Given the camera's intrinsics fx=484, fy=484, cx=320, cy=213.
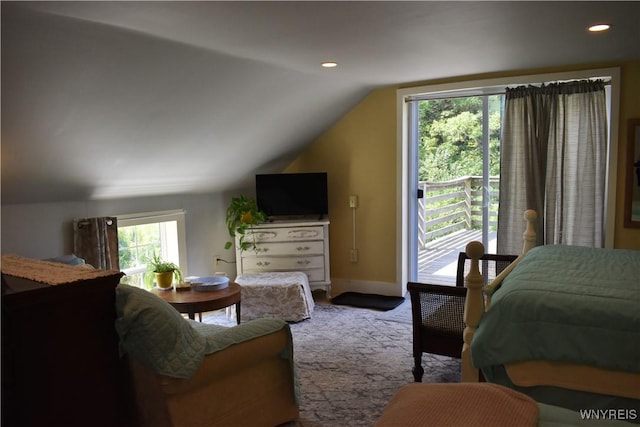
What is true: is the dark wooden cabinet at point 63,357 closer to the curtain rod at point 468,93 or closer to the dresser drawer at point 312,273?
the dresser drawer at point 312,273

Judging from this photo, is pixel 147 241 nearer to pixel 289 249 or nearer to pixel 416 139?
pixel 289 249

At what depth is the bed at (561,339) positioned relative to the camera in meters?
1.99

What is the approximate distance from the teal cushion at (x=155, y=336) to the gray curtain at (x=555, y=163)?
10.6 ft

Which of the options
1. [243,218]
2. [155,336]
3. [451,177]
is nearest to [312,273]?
[243,218]

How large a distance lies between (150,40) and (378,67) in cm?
183

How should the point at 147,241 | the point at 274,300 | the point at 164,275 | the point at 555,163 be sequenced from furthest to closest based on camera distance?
the point at 147,241
the point at 274,300
the point at 555,163
the point at 164,275

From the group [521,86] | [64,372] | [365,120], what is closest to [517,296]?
[64,372]

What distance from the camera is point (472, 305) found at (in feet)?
7.70

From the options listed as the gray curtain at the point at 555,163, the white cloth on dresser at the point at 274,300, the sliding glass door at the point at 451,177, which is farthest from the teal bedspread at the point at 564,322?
the sliding glass door at the point at 451,177

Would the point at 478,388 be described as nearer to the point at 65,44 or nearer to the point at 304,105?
the point at 65,44

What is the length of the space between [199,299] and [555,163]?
315cm

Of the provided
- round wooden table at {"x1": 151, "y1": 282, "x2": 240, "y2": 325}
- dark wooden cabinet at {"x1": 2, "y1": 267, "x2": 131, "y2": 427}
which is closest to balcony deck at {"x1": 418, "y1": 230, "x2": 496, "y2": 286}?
round wooden table at {"x1": 151, "y1": 282, "x2": 240, "y2": 325}

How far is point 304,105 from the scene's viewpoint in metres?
4.41

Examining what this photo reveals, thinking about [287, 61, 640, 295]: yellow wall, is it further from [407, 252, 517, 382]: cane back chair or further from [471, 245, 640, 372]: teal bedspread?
[471, 245, 640, 372]: teal bedspread
